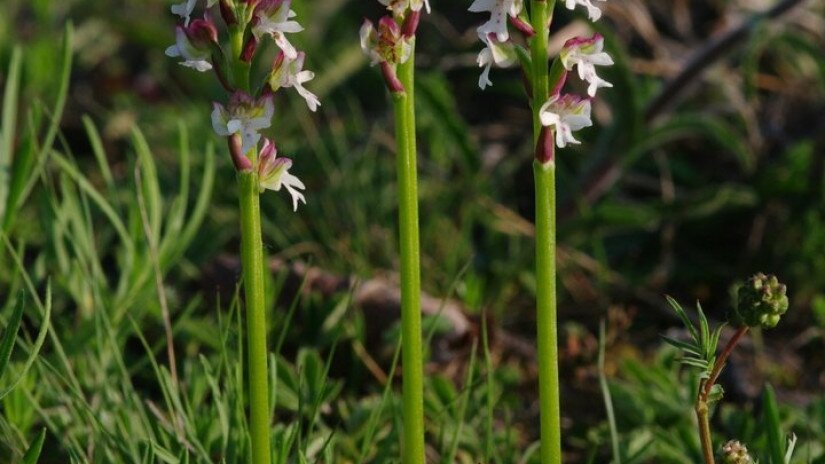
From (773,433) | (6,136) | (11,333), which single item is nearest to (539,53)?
(773,433)

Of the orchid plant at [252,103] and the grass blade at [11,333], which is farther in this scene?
the grass blade at [11,333]

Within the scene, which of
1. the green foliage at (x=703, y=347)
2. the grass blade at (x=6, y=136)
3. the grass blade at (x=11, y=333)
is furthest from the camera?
the grass blade at (x=6, y=136)

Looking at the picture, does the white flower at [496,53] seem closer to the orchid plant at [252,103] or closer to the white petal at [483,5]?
the white petal at [483,5]

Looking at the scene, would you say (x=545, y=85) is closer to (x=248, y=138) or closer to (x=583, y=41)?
(x=583, y=41)

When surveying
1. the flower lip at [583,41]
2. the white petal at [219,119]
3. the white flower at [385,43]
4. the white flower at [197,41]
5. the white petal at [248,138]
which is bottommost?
the white petal at [248,138]

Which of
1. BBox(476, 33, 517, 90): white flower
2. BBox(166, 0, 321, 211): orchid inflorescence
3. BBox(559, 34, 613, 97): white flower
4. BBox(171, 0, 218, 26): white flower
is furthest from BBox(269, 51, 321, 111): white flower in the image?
BBox(559, 34, 613, 97): white flower

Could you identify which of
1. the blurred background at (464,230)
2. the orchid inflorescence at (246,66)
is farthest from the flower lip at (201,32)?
the blurred background at (464,230)

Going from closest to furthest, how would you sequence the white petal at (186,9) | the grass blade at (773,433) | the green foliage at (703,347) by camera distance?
the white petal at (186,9), the green foliage at (703,347), the grass blade at (773,433)

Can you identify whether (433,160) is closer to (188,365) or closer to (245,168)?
(188,365)
